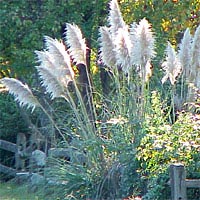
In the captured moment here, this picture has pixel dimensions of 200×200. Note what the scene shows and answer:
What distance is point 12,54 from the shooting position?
14711 mm

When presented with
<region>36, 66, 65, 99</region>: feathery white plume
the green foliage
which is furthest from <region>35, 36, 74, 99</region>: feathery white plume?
the green foliage

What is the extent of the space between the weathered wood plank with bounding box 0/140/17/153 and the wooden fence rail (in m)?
7.68

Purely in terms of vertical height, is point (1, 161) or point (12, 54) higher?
point (12, 54)

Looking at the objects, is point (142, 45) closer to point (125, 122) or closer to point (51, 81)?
point (125, 122)

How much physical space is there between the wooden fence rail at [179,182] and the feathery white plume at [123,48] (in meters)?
2.90

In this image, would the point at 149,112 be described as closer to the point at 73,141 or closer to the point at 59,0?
the point at 73,141

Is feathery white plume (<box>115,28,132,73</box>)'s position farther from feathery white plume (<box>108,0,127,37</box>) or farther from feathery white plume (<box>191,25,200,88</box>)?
feathery white plume (<box>191,25,200,88</box>)

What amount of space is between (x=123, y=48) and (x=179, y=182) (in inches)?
123

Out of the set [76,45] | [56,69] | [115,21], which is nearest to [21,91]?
[56,69]

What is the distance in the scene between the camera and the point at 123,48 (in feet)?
35.6

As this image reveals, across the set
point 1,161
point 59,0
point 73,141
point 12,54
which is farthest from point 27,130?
point 73,141

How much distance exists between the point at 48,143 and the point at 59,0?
9.93 ft

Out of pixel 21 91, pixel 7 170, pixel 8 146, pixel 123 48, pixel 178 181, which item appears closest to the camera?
pixel 178 181

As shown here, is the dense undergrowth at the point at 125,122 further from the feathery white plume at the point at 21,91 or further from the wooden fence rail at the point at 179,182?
the wooden fence rail at the point at 179,182
